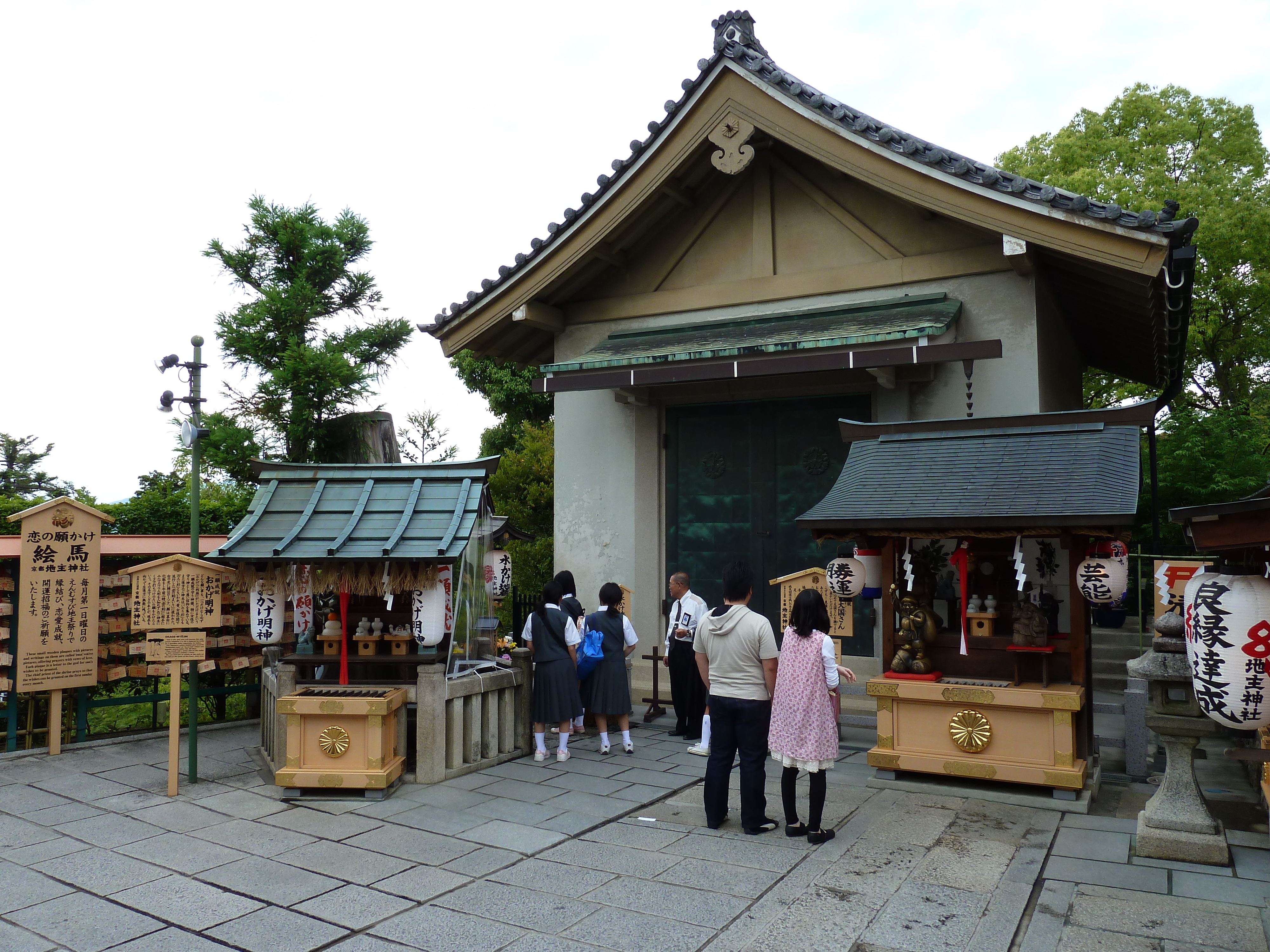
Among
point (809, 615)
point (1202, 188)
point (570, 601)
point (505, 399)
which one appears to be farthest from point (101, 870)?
point (1202, 188)

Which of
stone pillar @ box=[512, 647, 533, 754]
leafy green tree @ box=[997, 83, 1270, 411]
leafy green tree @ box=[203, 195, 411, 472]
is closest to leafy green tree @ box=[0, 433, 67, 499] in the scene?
leafy green tree @ box=[203, 195, 411, 472]

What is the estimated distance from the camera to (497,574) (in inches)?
365

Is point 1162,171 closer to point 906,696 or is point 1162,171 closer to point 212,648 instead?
point 906,696

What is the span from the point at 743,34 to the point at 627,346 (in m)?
3.88

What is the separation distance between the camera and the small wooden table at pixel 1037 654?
22.6 ft

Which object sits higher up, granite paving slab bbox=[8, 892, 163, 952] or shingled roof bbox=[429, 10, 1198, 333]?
shingled roof bbox=[429, 10, 1198, 333]

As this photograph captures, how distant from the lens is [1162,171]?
2159 centimetres

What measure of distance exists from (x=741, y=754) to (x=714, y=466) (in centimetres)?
504

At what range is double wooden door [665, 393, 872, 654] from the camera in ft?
33.1

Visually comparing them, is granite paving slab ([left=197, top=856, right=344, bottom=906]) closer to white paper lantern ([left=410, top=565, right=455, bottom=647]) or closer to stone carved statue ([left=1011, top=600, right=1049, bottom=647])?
white paper lantern ([left=410, top=565, right=455, bottom=647])

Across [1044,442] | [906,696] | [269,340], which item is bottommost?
[906,696]

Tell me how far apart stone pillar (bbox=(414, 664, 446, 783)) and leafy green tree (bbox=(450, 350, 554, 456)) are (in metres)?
16.8

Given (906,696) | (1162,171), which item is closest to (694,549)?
(906,696)

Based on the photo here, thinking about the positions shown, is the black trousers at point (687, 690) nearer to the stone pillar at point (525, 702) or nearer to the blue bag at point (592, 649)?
the blue bag at point (592, 649)
